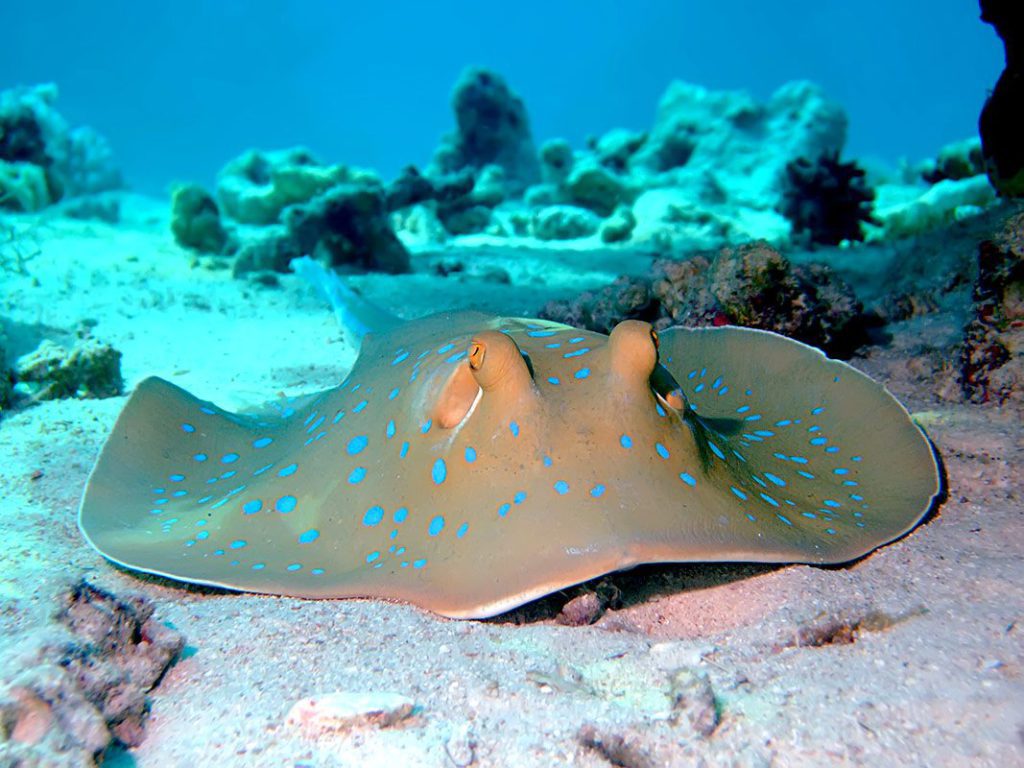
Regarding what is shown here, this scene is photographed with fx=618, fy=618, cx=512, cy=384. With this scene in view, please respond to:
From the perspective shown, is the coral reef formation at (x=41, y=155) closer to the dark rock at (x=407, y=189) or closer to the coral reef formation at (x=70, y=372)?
the dark rock at (x=407, y=189)

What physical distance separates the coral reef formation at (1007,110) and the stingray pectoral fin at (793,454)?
4.87 metres

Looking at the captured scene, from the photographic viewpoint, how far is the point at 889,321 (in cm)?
631

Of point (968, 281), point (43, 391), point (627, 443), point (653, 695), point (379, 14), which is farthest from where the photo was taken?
point (379, 14)

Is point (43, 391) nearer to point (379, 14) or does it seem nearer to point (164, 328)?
point (164, 328)

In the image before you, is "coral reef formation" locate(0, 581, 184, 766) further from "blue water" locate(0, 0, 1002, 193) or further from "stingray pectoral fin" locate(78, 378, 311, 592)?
"blue water" locate(0, 0, 1002, 193)

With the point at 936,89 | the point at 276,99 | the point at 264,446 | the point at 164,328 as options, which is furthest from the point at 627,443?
the point at 936,89

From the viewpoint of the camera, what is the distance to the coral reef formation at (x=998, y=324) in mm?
4070

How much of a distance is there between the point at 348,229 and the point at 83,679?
9099mm

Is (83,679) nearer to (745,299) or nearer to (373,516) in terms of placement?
(373,516)

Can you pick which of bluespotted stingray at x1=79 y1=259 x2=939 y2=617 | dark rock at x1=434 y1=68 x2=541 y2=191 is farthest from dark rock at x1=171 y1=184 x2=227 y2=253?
dark rock at x1=434 y1=68 x2=541 y2=191

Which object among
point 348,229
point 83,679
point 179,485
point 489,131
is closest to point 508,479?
point 83,679

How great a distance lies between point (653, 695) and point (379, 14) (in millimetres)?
178955

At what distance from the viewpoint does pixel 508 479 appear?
255 cm

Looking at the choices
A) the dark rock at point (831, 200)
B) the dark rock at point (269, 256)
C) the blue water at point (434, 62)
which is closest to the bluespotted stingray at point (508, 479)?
the dark rock at point (269, 256)
